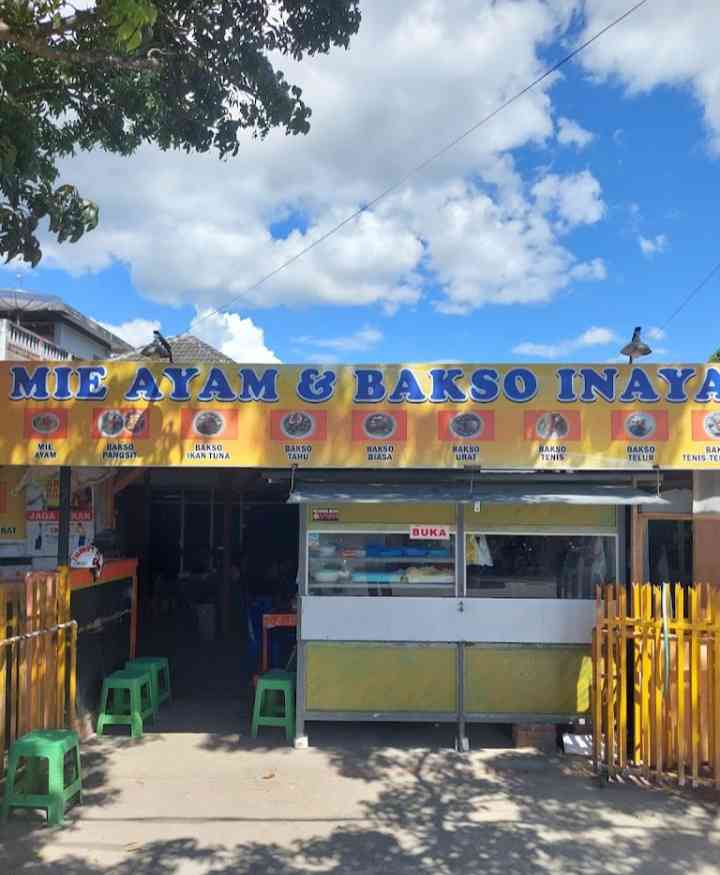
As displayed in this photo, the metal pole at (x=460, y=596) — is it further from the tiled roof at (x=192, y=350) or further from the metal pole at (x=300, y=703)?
the tiled roof at (x=192, y=350)

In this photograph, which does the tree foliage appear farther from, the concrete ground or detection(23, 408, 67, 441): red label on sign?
the concrete ground

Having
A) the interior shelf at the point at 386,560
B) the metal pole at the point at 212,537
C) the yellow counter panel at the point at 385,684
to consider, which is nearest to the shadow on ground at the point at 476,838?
the yellow counter panel at the point at 385,684

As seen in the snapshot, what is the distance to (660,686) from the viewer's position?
569cm

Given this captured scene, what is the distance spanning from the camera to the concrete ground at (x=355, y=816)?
4484 millimetres

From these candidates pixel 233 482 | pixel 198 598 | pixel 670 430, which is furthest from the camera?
pixel 198 598

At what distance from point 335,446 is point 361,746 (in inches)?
103

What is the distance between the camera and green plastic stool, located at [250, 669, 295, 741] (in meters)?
6.78

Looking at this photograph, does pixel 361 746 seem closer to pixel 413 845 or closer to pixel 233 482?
pixel 413 845

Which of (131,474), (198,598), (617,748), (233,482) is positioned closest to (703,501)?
(617,748)

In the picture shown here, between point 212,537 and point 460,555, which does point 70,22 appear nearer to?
point 460,555

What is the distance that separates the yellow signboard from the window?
0.75 metres

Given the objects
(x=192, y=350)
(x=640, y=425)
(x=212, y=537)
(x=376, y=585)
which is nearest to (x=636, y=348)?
(x=640, y=425)

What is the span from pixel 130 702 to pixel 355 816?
9.32ft

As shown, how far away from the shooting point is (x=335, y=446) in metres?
6.66
